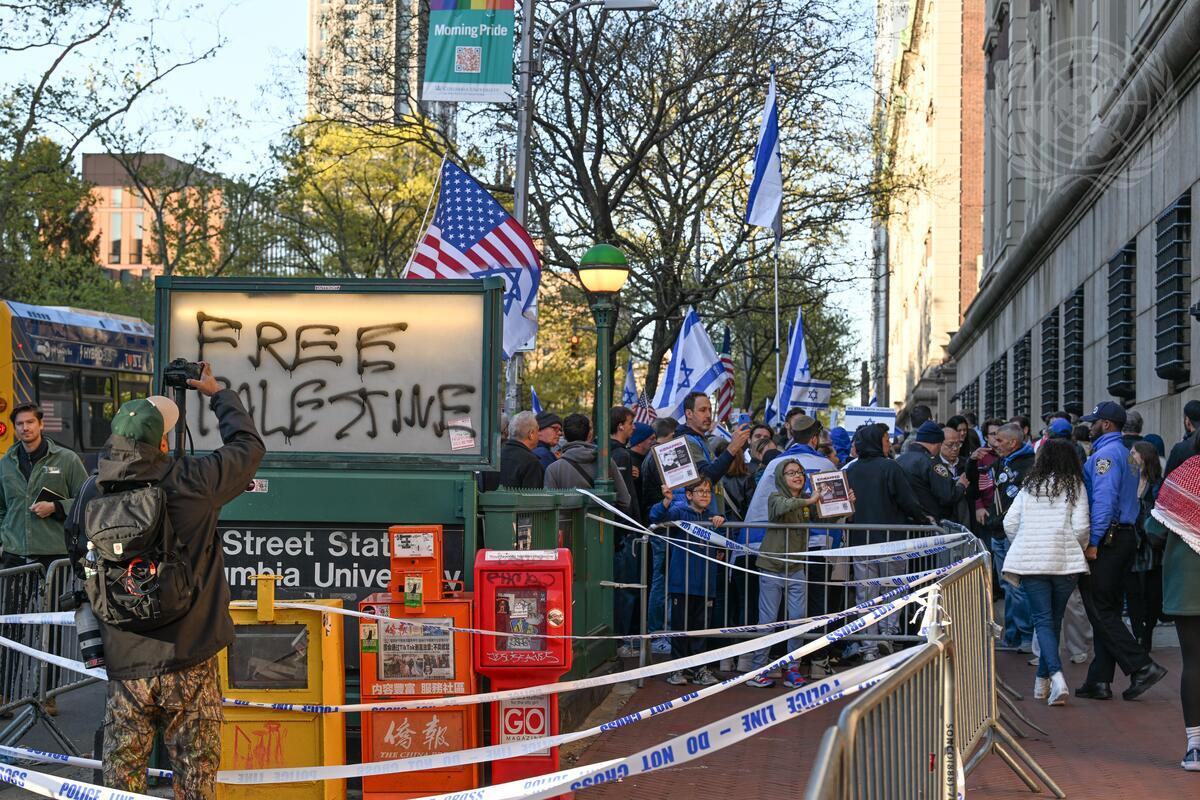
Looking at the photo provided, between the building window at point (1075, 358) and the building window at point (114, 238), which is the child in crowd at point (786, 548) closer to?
the building window at point (1075, 358)

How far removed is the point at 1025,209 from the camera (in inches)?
1347

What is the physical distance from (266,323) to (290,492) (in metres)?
1.07

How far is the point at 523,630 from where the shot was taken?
765 centimetres

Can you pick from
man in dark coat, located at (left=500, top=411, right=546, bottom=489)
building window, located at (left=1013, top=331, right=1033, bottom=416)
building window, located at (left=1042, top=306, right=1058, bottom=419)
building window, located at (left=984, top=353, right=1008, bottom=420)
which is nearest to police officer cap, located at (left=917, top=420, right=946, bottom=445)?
man in dark coat, located at (left=500, top=411, right=546, bottom=489)

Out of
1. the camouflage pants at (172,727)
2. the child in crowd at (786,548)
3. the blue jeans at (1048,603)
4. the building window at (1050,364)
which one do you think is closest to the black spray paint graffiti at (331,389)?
the camouflage pants at (172,727)

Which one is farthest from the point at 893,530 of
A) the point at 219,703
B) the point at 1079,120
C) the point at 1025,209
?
the point at 1025,209

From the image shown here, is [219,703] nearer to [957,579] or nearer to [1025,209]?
[957,579]

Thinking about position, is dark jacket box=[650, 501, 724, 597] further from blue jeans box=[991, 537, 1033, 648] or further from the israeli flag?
the israeli flag

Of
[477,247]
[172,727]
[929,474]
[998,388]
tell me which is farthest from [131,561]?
[998,388]

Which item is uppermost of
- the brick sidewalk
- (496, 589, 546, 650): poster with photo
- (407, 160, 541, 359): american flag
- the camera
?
(407, 160, 541, 359): american flag

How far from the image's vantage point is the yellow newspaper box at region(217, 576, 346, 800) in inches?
284

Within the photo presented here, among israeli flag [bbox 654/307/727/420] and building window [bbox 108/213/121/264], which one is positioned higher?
building window [bbox 108/213/121/264]

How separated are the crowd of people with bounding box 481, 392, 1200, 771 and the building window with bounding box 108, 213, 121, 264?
111422 mm

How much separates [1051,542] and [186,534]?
250 inches
